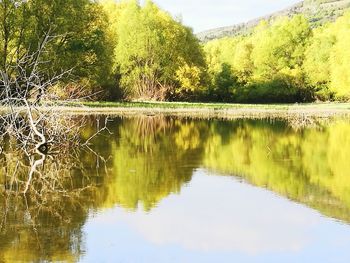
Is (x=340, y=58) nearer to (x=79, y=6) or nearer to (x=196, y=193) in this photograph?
(x=79, y=6)

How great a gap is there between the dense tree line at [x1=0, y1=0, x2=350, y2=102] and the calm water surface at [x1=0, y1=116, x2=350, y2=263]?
26.5 m

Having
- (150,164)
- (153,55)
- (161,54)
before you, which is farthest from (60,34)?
(161,54)

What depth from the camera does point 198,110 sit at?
52094 millimetres

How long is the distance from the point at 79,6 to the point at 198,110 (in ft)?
44.9

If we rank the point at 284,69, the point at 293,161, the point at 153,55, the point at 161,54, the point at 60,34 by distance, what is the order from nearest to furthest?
the point at 293,161
the point at 60,34
the point at 153,55
the point at 161,54
the point at 284,69

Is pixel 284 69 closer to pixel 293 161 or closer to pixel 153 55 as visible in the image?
pixel 153 55

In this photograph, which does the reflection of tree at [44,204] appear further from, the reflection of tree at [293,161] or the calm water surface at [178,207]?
the reflection of tree at [293,161]

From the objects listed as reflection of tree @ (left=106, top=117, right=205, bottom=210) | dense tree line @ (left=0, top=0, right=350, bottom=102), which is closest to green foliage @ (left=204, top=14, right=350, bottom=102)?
dense tree line @ (left=0, top=0, right=350, bottom=102)

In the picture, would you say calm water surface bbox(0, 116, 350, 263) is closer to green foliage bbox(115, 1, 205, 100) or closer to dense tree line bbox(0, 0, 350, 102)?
dense tree line bbox(0, 0, 350, 102)

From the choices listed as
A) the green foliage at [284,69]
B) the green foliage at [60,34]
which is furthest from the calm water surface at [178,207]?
the green foliage at [284,69]

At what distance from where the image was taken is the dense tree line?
45281 millimetres

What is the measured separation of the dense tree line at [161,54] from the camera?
1783 inches

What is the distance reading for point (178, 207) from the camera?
11.9 meters

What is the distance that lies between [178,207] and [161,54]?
54.7 metres
